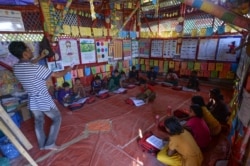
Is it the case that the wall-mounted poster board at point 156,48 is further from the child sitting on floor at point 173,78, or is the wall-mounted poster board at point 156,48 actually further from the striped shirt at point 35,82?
the striped shirt at point 35,82

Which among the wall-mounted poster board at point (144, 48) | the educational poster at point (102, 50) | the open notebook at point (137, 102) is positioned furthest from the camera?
the wall-mounted poster board at point (144, 48)

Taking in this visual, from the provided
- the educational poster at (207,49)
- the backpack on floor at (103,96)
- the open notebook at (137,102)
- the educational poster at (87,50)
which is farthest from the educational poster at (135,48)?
the open notebook at (137,102)

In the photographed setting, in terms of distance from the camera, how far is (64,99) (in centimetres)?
394

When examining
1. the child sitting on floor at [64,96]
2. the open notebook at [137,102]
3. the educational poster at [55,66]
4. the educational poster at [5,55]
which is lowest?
the open notebook at [137,102]

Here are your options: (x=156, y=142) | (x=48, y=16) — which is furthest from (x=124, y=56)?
(x=156, y=142)

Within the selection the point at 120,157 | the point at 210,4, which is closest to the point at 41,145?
the point at 120,157

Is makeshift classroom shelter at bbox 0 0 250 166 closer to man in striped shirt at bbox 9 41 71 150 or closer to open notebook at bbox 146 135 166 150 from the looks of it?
open notebook at bbox 146 135 166 150

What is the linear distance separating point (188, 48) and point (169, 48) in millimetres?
720

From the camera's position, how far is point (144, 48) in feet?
21.2

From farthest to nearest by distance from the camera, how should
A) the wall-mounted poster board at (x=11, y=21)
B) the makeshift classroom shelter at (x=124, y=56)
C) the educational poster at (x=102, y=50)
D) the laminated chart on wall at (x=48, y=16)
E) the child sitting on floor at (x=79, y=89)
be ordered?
the educational poster at (x=102, y=50) < the child sitting on floor at (x=79, y=89) < the laminated chart on wall at (x=48, y=16) < the wall-mounted poster board at (x=11, y=21) < the makeshift classroom shelter at (x=124, y=56)

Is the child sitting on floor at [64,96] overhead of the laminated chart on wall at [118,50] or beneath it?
beneath

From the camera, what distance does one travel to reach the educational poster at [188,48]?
5156 mm

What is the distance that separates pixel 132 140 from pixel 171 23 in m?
5.16

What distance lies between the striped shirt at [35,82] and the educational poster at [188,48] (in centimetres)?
481
